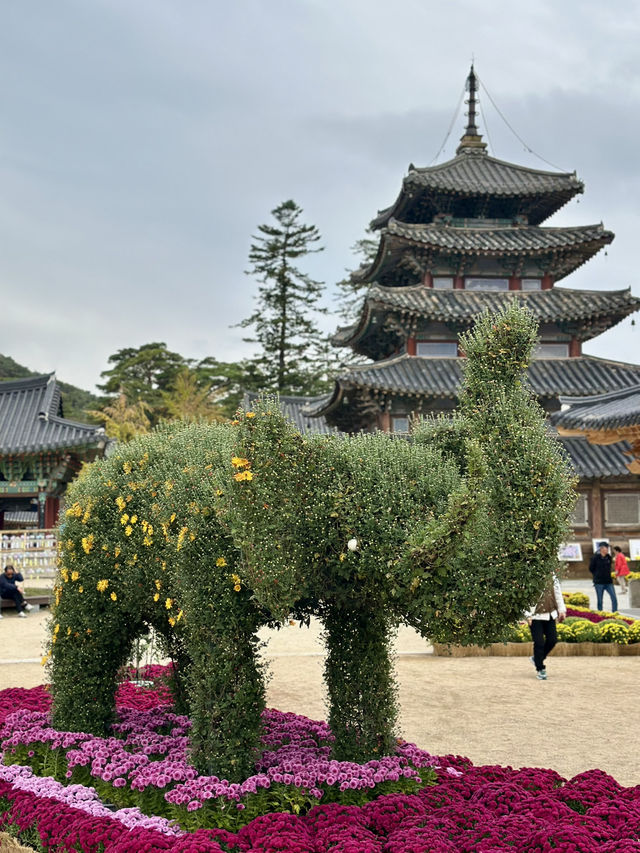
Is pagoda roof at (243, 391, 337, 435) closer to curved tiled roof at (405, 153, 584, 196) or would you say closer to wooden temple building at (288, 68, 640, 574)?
wooden temple building at (288, 68, 640, 574)

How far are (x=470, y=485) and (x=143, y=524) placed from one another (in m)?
2.48

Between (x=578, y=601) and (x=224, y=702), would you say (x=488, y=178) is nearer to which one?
(x=578, y=601)

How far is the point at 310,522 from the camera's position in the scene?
507 centimetres

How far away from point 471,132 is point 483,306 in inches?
342

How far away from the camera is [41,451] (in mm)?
22859

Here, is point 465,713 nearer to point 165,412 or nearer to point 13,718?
point 13,718

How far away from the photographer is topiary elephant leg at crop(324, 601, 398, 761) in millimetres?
5930

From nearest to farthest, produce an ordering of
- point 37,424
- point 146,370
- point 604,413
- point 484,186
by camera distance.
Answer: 1. point 604,413
2. point 37,424
3. point 484,186
4. point 146,370

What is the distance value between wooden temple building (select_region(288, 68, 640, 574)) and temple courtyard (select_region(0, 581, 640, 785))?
1171 cm

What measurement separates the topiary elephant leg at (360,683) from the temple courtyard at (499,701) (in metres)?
0.72

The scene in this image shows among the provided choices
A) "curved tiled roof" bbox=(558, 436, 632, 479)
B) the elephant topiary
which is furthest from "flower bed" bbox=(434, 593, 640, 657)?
"curved tiled roof" bbox=(558, 436, 632, 479)

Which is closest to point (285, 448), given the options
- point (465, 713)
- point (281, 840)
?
point (281, 840)

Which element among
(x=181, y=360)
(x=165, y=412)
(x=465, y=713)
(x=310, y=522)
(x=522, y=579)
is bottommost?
(x=465, y=713)

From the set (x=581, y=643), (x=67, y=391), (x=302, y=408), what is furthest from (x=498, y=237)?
(x=67, y=391)
